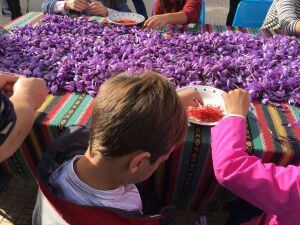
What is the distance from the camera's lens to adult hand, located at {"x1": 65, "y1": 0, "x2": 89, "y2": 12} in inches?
94.0

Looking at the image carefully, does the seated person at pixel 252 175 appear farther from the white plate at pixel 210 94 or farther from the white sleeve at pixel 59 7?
the white sleeve at pixel 59 7

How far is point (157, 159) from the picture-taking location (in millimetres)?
960

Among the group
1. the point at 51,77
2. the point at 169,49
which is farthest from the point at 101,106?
the point at 169,49

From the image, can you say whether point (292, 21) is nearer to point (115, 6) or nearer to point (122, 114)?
point (115, 6)

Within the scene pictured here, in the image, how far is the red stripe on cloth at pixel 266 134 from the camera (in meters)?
1.19

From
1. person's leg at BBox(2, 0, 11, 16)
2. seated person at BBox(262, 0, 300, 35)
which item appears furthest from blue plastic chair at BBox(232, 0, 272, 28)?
person's leg at BBox(2, 0, 11, 16)

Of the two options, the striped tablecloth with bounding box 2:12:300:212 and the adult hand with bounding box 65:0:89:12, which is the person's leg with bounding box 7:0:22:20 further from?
the striped tablecloth with bounding box 2:12:300:212

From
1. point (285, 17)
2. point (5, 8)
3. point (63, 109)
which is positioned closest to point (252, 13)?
point (285, 17)

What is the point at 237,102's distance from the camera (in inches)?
49.5

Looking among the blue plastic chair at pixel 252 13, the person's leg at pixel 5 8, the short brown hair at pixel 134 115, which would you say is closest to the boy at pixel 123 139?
the short brown hair at pixel 134 115

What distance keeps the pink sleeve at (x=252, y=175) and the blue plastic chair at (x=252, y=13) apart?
2062 mm

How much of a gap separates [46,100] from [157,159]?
2.17ft

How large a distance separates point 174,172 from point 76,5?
1.58 meters

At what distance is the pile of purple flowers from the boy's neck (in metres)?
0.53
